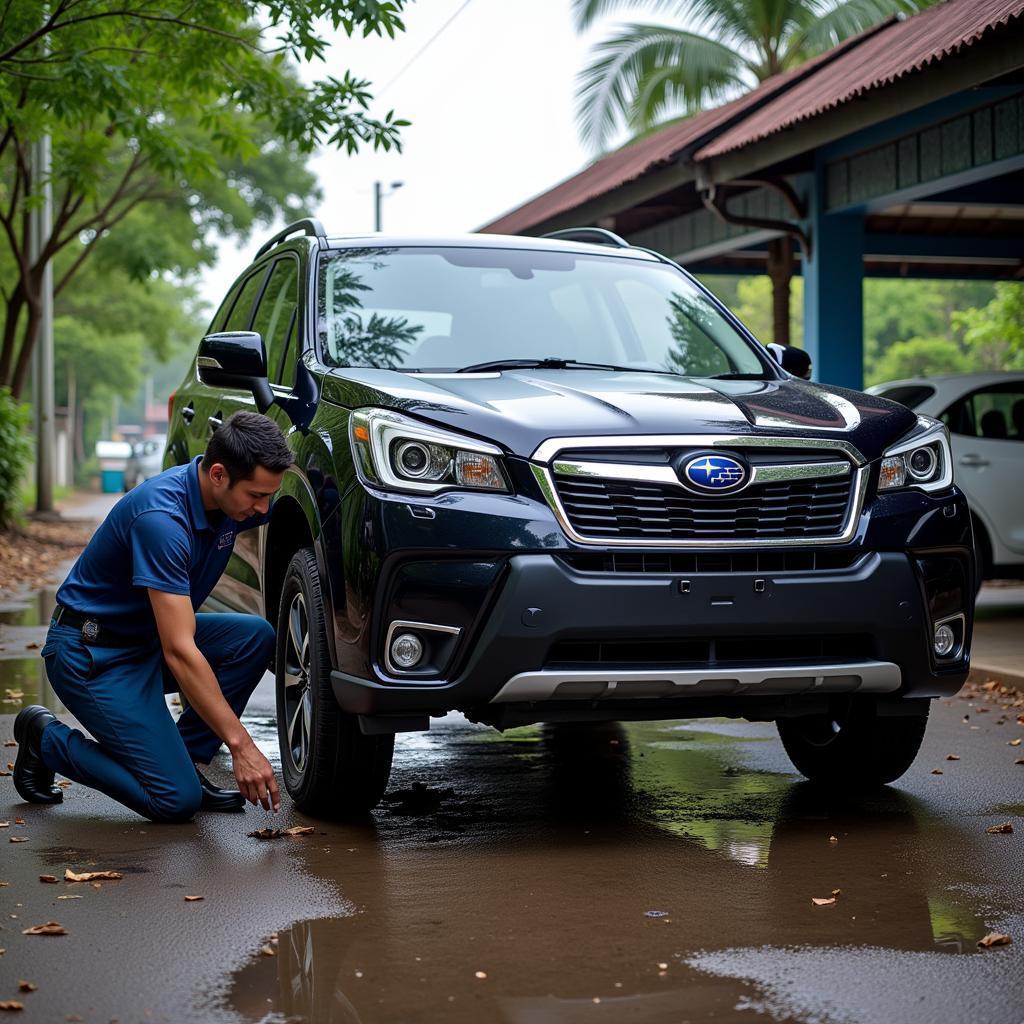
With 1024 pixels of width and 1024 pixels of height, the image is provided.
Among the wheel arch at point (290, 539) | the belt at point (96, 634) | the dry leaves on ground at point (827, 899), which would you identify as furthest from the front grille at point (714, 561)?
the belt at point (96, 634)

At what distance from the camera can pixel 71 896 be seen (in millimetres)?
4672

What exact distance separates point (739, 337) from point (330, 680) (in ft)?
7.57

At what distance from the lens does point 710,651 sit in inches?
202

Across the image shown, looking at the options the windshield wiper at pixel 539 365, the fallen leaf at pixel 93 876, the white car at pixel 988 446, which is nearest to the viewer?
the fallen leaf at pixel 93 876

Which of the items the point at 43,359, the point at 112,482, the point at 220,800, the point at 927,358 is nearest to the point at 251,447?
the point at 220,800

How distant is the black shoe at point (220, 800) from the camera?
582 cm

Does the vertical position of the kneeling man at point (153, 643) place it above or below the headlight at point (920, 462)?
below

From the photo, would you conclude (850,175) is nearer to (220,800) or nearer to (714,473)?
(714,473)

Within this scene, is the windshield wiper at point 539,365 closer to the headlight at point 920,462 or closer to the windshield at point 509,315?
the windshield at point 509,315

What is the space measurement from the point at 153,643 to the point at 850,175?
411 inches

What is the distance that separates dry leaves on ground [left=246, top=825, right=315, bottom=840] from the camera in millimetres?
5402

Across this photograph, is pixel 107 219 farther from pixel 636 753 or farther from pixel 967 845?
pixel 967 845

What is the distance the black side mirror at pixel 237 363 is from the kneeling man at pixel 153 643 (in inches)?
19.2

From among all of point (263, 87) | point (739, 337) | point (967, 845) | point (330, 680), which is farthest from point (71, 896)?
point (263, 87)
